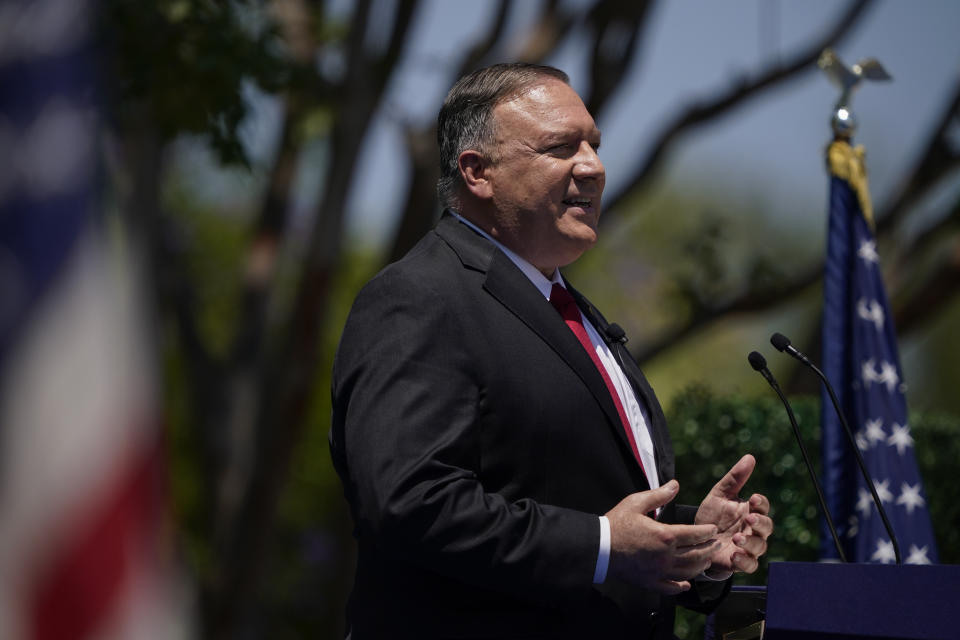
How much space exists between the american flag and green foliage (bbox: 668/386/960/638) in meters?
0.29

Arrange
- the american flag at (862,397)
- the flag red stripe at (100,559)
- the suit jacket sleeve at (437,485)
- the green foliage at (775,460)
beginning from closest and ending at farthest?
the flag red stripe at (100,559), the suit jacket sleeve at (437,485), the american flag at (862,397), the green foliage at (775,460)

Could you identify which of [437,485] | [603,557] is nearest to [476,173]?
[437,485]

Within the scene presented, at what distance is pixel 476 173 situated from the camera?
3053 millimetres

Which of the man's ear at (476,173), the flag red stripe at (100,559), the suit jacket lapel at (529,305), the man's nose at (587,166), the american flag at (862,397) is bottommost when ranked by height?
the american flag at (862,397)

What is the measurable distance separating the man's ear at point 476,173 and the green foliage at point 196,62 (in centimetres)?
327

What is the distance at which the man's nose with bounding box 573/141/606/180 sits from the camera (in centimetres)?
300

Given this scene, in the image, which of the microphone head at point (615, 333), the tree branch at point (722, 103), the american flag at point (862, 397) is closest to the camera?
the microphone head at point (615, 333)

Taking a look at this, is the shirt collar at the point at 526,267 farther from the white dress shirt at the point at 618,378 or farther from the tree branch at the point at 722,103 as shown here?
the tree branch at the point at 722,103

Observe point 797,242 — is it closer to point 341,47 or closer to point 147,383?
point 341,47

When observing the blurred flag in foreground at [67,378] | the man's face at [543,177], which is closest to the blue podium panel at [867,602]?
the man's face at [543,177]

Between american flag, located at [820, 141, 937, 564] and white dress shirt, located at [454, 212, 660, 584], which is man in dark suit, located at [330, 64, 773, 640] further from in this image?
american flag, located at [820, 141, 937, 564]

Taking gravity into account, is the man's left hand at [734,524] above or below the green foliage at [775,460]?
above

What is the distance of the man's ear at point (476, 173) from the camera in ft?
9.95

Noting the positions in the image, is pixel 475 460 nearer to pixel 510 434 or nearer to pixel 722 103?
pixel 510 434
